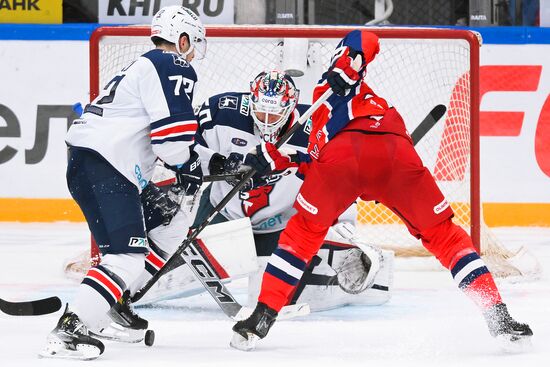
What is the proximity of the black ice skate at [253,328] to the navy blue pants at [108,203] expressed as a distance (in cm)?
33

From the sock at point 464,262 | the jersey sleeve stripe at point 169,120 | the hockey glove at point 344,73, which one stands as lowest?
the sock at point 464,262

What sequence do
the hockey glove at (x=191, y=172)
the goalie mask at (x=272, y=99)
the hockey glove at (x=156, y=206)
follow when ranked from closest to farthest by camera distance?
1. the hockey glove at (x=191, y=172)
2. the hockey glove at (x=156, y=206)
3. the goalie mask at (x=272, y=99)

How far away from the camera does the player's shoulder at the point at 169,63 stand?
292 centimetres

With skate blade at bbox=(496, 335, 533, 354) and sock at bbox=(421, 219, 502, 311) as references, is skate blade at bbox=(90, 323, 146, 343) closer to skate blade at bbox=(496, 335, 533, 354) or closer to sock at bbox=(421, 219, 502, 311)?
sock at bbox=(421, 219, 502, 311)

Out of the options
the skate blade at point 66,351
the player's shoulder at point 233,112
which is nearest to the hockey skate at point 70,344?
the skate blade at point 66,351

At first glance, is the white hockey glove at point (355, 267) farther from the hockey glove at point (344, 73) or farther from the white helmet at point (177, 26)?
the white helmet at point (177, 26)

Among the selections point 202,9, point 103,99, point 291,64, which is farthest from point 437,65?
point 103,99

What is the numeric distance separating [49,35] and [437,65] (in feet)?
6.85

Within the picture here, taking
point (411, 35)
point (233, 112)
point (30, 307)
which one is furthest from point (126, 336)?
point (411, 35)

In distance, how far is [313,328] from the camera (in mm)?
3369

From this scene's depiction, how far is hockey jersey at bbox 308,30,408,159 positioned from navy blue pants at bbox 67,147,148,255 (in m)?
0.58

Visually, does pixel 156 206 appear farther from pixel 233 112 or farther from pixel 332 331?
pixel 233 112

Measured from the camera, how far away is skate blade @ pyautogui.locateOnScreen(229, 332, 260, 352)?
2.94 metres

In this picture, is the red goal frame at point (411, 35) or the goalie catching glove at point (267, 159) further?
the red goal frame at point (411, 35)
